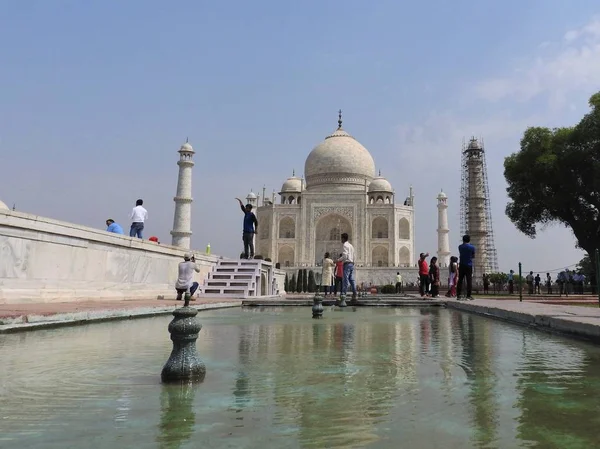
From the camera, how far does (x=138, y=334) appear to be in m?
4.02

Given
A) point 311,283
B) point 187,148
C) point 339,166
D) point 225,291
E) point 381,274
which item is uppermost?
point 339,166

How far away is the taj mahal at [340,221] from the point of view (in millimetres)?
36562

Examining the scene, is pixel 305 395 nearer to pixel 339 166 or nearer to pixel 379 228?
pixel 379 228

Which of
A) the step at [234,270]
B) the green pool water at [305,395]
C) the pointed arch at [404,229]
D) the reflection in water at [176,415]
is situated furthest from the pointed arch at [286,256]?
the reflection in water at [176,415]

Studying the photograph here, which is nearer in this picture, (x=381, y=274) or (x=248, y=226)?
(x=248, y=226)

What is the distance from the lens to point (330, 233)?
39031 millimetres

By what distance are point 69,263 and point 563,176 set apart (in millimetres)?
18510

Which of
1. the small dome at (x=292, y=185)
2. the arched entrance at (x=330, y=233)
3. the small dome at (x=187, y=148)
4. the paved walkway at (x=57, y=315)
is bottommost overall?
the paved walkway at (x=57, y=315)

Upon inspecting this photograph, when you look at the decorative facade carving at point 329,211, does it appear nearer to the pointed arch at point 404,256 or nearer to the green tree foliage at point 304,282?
the pointed arch at point 404,256

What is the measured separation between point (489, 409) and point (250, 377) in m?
1.06

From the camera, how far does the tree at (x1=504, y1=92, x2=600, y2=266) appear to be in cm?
1867

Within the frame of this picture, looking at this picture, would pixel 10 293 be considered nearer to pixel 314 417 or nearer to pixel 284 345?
pixel 284 345

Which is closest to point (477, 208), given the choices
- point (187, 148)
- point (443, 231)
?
point (443, 231)

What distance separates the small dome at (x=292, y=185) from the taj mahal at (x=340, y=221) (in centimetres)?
71
